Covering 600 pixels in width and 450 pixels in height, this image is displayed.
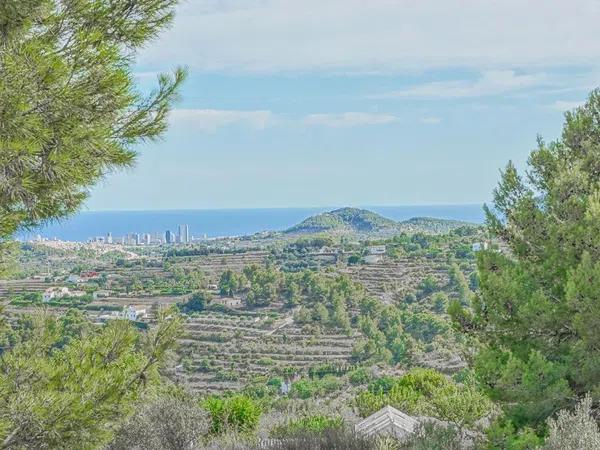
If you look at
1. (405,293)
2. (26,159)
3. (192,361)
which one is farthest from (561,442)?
(405,293)

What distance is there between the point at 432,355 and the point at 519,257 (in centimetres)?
1666

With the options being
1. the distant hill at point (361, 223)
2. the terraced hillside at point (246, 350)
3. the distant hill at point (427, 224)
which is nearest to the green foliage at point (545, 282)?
the terraced hillside at point (246, 350)

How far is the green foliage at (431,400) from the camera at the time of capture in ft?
34.4

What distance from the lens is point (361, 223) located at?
60812 millimetres

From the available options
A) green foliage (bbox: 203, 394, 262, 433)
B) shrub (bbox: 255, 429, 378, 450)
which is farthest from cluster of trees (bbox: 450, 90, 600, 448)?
green foliage (bbox: 203, 394, 262, 433)

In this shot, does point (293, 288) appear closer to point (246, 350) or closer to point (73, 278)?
point (246, 350)

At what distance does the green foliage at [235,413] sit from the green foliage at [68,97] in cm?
639

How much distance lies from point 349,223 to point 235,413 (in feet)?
171

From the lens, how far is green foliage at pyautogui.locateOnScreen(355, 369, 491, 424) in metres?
10.5

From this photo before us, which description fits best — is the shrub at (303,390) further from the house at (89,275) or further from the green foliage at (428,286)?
the house at (89,275)

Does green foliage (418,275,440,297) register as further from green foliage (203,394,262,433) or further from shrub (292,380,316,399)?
green foliage (203,394,262,433)

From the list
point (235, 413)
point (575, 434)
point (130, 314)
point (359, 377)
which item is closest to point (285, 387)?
point (359, 377)

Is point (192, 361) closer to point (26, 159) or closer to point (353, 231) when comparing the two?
point (26, 159)

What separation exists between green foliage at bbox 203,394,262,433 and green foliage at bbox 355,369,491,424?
3015mm
